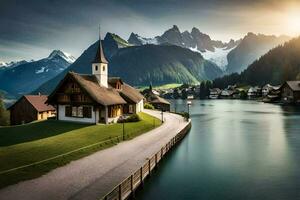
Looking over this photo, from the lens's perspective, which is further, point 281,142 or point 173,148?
point 281,142

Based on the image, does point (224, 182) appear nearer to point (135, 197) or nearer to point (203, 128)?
point (135, 197)

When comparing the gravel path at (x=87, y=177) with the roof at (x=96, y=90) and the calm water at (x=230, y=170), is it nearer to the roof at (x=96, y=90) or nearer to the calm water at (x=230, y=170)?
the calm water at (x=230, y=170)

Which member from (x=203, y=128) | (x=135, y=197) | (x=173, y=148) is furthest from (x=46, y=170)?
(x=203, y=128)

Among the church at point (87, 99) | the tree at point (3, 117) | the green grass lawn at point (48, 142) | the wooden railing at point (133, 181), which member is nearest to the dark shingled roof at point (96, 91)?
the church at point (87, 99)

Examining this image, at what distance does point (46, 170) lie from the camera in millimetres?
29891

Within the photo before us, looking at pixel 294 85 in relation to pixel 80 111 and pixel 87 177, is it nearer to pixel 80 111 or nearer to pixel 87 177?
pixel 80 111

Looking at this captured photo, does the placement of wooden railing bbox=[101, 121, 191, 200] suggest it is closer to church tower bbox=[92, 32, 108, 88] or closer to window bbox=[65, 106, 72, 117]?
window bbox=[65, 106, 72, 117]

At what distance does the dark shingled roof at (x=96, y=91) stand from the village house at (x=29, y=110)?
67.5 feet

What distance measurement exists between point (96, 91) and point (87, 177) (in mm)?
32604

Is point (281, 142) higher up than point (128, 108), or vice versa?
point (128, 108)

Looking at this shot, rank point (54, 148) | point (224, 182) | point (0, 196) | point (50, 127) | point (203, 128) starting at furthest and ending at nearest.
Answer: point (203, 128), point (50, 127), point (54, 148), point (224, 182), point (0, 196)

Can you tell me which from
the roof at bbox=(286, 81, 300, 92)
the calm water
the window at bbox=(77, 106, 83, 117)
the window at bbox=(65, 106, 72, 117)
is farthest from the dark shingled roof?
the roof at bbox=(286, 81, 300, 92)

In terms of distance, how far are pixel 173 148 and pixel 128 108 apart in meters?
22.9

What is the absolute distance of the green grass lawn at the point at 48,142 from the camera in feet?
98.6
